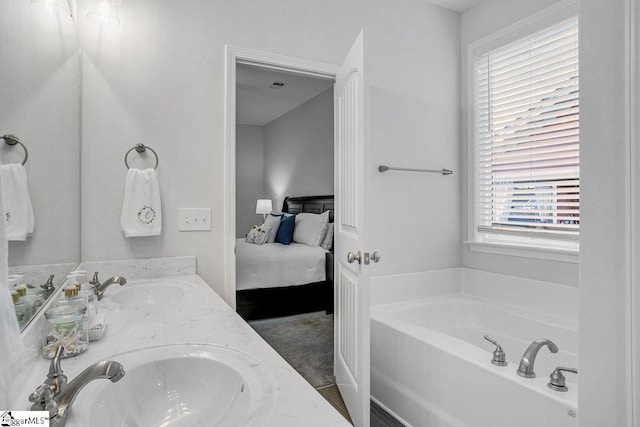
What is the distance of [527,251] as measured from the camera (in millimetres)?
2402

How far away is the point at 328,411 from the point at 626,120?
89cm

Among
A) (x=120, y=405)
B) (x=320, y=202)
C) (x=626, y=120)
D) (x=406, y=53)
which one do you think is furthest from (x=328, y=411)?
(x=320, y=202)

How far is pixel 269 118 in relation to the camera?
680 centimetres

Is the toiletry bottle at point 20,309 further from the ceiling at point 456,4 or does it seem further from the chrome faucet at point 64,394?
the ceiling at point 456,4

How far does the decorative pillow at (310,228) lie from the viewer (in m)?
4.45

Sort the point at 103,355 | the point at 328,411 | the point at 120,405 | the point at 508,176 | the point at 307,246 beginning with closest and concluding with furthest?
the point at 328,411, the point at 120,405, the point at 103,355, the point at 508,176, the point at 307,246

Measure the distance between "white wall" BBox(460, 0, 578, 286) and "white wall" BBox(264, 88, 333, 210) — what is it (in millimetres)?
2212

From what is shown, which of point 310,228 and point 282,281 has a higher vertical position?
point 310,228

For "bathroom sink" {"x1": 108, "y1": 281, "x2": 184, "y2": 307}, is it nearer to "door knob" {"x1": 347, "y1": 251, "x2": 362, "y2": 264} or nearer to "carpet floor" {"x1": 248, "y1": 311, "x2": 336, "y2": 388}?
"door knob" {"x1": 347, "y1": 251, "x2": 362, "y2": 264}

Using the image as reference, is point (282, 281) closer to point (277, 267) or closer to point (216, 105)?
point (277, 267)

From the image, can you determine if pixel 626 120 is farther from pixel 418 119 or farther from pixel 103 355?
pixel 418 119

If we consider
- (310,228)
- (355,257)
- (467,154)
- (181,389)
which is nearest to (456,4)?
(467,154)

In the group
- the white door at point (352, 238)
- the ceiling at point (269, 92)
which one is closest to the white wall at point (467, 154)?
the white door at point (352, 238)

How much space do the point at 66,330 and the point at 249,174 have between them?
6.59 meters
